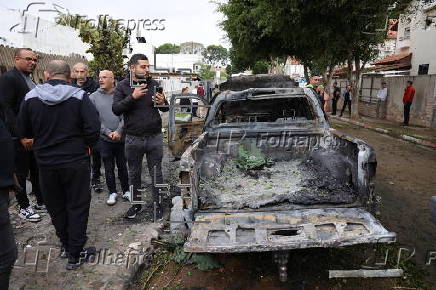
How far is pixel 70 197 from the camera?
124 inches

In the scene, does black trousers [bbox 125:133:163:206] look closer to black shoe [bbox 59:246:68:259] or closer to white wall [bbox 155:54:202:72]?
black shoe [bbox 59:246:68:259]

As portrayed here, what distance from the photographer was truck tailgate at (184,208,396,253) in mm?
2617

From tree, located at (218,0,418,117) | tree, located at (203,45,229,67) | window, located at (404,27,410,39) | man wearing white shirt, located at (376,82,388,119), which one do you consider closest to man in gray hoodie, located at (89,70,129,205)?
tree, located at (218,0,418,117)

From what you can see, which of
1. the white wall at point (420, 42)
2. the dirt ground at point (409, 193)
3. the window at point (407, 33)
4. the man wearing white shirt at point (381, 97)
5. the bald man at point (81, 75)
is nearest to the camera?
the dirt ground at point (409, 193)

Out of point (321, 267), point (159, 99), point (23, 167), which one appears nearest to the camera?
point (321, 267)

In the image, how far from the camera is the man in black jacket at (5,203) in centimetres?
228

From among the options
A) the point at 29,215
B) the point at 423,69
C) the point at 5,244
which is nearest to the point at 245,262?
the point at 5,244

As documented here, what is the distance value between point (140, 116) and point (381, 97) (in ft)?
48.1

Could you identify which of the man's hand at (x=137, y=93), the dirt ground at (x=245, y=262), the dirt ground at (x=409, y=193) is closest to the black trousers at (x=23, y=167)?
the dirt ground at (x=245, y=262)

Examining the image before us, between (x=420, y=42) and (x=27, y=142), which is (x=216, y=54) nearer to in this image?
(x=420, y=42)

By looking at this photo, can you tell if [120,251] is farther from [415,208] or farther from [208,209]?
[415,208]

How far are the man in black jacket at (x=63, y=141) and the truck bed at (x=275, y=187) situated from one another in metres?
1.22

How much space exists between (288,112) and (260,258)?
2.60 metres

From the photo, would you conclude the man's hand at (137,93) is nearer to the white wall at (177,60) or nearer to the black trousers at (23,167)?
the black trousers at (23,167)
